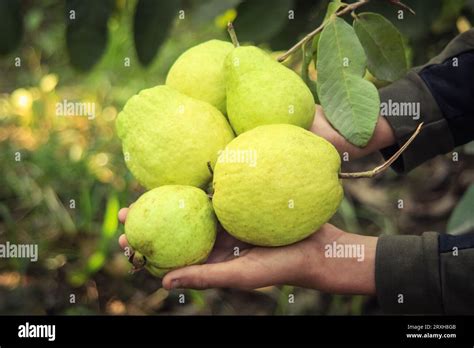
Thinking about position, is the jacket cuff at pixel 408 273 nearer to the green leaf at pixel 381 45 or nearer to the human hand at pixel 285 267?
the human hand at pixel 285 267

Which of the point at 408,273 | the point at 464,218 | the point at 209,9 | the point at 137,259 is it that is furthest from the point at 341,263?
the point at 209,9

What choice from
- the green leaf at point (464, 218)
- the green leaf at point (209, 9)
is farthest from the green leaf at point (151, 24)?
the green leaf at point (464, 218)

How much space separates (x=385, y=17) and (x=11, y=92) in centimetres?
107

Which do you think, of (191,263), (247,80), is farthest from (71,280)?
(247,80)

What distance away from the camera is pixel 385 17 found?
3.08 ft

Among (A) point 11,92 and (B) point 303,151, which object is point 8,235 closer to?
(A) point 11,92

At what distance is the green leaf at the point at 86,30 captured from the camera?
0.77 meters

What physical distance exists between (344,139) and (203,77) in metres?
0.24

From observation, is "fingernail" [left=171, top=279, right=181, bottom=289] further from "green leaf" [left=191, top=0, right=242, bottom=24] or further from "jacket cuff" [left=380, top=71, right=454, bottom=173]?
"jacket cuff" [left=380, top=71, right=454, bottom=173]

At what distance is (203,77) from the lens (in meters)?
0.92

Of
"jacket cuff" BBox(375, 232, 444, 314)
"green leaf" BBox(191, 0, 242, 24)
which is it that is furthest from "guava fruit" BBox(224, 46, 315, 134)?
"jacket cuff" BBox(375, 232, 444, 314)

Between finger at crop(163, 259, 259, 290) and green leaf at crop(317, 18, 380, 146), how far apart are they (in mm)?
234

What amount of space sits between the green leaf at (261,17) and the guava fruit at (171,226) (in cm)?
21

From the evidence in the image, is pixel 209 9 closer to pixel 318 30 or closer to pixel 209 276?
pixel 318 30
